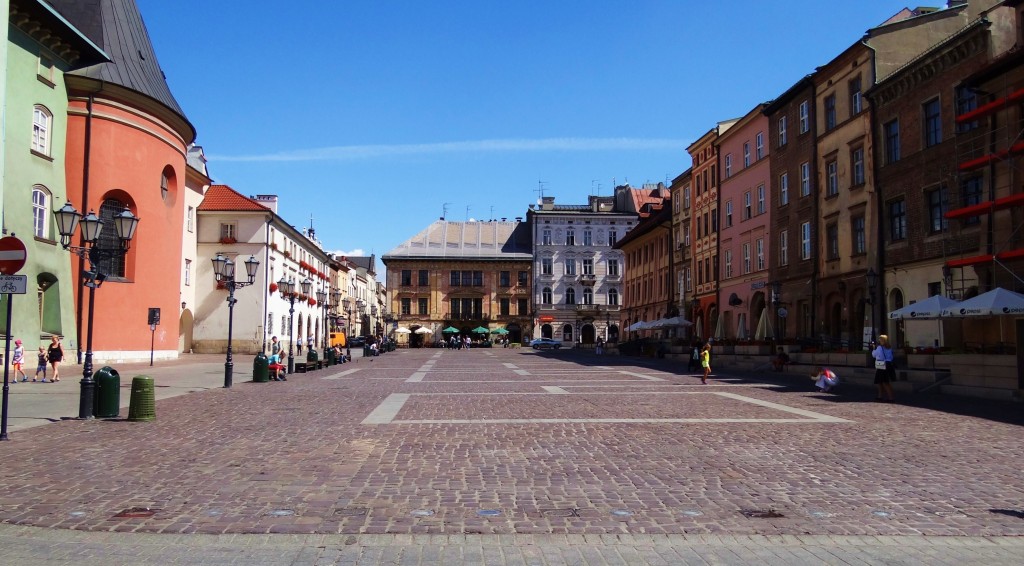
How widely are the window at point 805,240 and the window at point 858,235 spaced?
4.06m

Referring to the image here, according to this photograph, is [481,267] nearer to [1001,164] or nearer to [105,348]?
[105,348]

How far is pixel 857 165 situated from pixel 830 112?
386 centimetres

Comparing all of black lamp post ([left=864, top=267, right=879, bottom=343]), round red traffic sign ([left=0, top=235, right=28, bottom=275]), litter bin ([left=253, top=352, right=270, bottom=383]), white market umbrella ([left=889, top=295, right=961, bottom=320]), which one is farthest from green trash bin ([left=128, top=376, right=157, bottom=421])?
black lamp post ([left=864, top=267, right=879, bottom=343])

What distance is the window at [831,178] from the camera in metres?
34.9

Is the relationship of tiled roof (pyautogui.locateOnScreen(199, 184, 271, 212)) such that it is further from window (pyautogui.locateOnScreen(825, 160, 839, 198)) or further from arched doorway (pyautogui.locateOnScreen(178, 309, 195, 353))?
window (pyautogui.locateOnScreen(825, 160, 839, 198))

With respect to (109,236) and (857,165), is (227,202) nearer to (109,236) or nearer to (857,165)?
(109,236)

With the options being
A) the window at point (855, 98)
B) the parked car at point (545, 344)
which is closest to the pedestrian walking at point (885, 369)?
the window at point (855, 98)

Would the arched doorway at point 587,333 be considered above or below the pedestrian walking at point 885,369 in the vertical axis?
above

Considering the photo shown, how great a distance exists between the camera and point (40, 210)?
31.7 metres

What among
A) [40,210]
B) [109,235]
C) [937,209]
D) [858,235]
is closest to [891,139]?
[858,235]

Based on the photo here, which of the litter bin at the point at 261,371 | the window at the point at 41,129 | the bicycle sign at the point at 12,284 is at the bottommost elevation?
the litter bin at the point at 261,371

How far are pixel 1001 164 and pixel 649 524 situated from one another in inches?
905

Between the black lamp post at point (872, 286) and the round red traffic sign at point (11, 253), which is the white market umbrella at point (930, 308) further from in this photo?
the round red traffic sign at point (11, 253)

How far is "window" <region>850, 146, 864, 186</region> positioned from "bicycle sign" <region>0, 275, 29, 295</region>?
99.5ft
